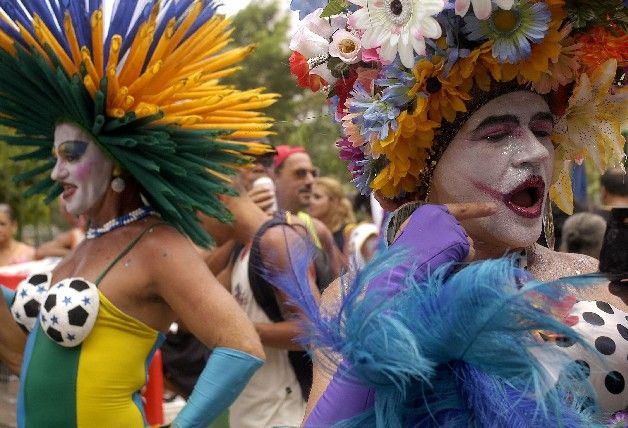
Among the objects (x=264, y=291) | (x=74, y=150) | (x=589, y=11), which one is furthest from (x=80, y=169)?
(x=589, y=11)

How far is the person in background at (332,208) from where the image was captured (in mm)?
7767

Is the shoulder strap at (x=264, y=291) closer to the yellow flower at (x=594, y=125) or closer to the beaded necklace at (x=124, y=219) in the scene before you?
the beaded necklace at (x=124, y=219)

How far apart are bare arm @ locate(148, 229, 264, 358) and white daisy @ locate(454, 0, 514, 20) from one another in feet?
5.07

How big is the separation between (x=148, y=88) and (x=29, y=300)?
0.85 m

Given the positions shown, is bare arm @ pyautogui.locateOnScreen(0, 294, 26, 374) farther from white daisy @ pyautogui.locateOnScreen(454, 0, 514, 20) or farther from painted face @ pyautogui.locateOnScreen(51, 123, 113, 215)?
white daisy @ pyautogui.locateOnScreen(454, 0, 514, 20)

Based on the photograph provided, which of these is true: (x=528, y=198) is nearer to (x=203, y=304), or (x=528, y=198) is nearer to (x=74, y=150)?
(x=203, y=304)

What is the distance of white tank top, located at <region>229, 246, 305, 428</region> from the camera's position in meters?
4.44

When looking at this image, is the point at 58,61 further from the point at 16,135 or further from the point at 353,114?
the point at 353,114

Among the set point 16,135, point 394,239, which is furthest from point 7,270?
point 394,239

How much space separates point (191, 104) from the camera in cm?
373

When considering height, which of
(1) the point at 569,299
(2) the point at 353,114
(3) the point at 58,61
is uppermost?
(3) the point at 58,61

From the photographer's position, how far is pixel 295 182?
20.9 ft

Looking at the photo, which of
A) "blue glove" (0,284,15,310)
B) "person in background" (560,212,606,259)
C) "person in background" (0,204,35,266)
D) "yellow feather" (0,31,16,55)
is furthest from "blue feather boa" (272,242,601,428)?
"person in background" (0,204,35,266)

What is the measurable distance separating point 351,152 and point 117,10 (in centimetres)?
140
